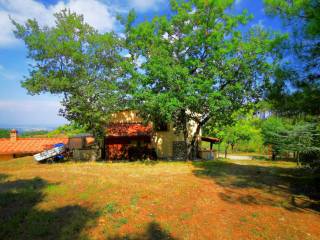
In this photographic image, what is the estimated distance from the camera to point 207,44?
18.1 meters

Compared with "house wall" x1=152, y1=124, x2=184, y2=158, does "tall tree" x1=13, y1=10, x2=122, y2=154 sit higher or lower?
higher

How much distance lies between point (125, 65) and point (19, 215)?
13425 millimetres

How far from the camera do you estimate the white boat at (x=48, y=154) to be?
19.5 m

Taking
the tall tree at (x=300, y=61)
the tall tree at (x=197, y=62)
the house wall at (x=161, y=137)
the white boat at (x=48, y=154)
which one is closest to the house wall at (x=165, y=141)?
the house wall at (x=161, y=137)

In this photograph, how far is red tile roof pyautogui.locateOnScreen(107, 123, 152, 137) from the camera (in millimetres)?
22250

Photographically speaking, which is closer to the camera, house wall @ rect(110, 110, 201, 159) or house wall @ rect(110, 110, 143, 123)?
house wall @ rect(110, 110, 201, 159)

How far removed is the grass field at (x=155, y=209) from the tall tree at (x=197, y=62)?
682cm

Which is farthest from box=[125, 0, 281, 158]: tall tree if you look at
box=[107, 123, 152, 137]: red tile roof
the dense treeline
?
box=[107, 123, 152, 137]: red tile roof

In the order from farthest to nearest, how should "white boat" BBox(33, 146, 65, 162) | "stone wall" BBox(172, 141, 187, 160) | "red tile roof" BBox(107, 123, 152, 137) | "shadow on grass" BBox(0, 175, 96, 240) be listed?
"stone wall" BBox(172, 141, 187, 160), "red tile roof" BBox(107, 123, 152, 137), "white boat" BBox(33, 146, 65, 162), "shadow on grass" BBox(0, 175, 96, 240)

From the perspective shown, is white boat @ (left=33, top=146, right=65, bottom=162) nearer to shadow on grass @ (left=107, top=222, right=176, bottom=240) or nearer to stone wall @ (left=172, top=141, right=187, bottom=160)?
stone wall @ (left=172, top=141, right=187, bottom=160)

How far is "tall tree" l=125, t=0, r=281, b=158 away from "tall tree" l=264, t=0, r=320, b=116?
20.8 ft

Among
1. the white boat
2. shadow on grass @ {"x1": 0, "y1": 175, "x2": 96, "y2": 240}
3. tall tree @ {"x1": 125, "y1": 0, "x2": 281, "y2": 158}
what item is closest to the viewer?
shadow on grass @ {"x1": 0, "y1": 175, "x2": 96, "y2": 240}

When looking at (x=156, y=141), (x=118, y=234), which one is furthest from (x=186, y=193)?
(x=156, y=141)

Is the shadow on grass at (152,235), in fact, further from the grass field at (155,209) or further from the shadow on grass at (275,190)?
the shadow on grass at (275,190)
